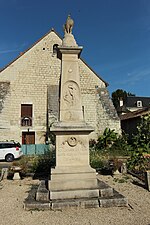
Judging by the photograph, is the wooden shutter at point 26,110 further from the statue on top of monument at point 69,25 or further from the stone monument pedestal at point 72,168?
the stone monument pedestal at point 72,168

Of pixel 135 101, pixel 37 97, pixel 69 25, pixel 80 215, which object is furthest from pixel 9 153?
pixel 135 101

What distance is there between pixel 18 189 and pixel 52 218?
9.93ft

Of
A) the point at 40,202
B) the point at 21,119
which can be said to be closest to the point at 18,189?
the point at 40,202

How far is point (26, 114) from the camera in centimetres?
1948

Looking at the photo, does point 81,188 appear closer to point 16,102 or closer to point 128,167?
point 128,167

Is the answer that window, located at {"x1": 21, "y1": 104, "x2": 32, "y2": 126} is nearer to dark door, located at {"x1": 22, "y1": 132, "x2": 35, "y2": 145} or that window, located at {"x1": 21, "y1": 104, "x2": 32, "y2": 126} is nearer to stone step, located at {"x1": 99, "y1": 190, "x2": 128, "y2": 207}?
dark door, located at {"x1": 22, "y1": 132, "x2": 35, "y2": 145}

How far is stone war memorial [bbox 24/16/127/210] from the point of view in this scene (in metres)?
4.74

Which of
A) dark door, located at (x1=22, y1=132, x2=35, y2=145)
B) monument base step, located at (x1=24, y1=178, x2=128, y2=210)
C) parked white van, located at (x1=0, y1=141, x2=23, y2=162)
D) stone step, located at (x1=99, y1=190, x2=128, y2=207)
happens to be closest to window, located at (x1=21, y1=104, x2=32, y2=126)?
dark door, located at (x1=22, y1=132, x2=35, y2=145)

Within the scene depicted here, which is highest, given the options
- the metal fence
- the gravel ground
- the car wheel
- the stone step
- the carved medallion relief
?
the carved medallion relief

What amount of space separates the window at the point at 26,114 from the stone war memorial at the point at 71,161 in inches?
553

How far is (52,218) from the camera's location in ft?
13.3

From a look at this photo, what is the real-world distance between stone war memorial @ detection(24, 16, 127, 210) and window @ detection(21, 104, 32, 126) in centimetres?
1404

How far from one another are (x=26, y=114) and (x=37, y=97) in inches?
75.0

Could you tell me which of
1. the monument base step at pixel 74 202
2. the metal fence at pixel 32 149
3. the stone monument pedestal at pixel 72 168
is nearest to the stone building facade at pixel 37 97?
the metal fence at pixel 32 149
